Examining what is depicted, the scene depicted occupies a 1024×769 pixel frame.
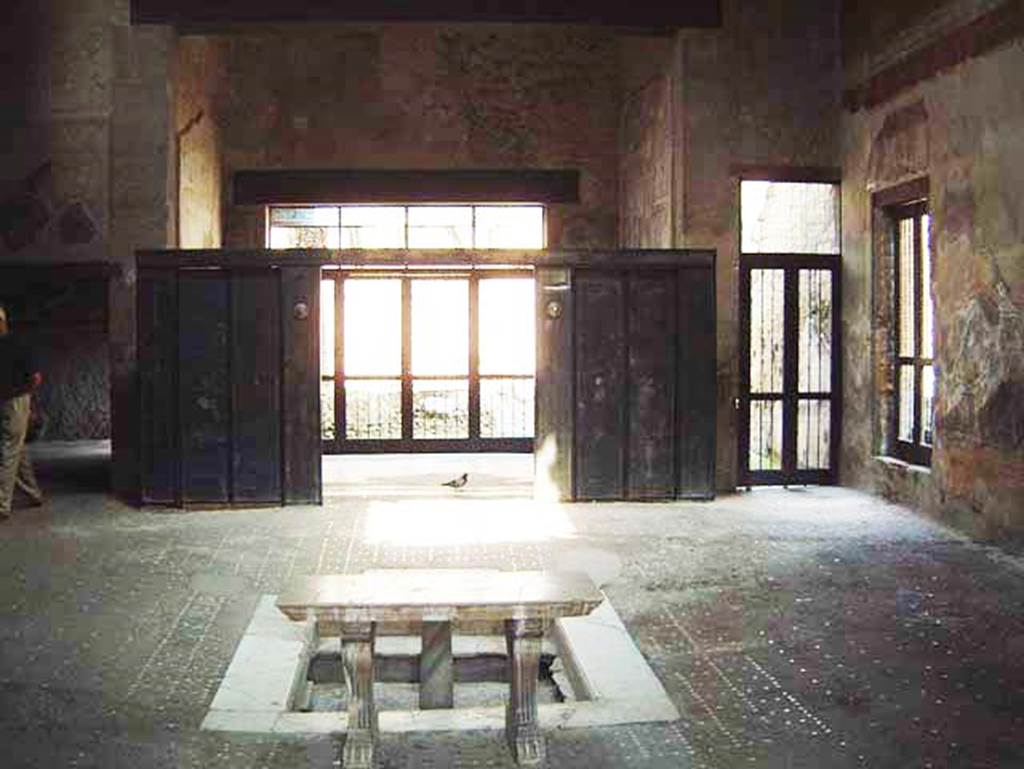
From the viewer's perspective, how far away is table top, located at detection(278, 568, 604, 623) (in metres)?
4.98

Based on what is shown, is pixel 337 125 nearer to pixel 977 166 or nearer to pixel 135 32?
pixel 135 32

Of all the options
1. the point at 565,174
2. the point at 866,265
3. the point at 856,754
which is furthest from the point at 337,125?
the point at 856,754

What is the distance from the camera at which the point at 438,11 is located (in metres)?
11.8

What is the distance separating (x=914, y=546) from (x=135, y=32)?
26.5ft

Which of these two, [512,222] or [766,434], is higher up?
[512,222]

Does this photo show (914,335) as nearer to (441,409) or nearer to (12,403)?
(441,409)

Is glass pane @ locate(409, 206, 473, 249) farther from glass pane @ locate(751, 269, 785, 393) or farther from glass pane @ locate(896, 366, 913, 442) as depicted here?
glass pane @ locate(896, 366, 913, 442)

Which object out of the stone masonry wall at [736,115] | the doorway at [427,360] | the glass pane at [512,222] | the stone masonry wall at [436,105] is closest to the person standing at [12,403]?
the stone masonry wall at [436,105]

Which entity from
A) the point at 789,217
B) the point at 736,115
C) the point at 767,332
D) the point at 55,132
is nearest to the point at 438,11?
the point at 736,115

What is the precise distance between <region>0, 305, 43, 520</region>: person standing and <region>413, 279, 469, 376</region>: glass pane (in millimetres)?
5729

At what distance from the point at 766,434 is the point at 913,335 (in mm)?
1798

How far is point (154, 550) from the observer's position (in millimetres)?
9156

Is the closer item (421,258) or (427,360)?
(421,258)

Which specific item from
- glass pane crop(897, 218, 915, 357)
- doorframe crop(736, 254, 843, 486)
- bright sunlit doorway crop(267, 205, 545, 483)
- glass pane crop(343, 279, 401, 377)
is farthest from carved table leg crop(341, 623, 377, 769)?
glass pane crop(343, 279, 401, 377)
